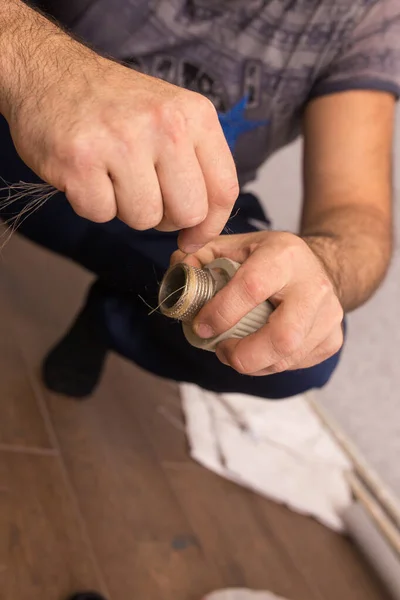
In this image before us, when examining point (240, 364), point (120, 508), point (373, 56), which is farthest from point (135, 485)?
point (373, 56)

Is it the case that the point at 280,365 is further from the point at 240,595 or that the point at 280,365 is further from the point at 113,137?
the point at 240,595

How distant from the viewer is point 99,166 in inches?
12.4

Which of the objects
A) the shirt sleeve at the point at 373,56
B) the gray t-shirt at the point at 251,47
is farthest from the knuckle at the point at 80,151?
the shirt sleeve at the point at 373,56

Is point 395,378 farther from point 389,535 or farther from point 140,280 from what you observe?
point 140,280

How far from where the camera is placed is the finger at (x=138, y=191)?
32 centimetres

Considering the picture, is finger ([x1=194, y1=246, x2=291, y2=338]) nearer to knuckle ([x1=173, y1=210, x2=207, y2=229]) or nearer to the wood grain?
knuckle ([x1=173, y1=210, x2=207, y2=229])

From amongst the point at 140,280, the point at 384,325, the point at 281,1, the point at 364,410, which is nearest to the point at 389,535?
the point at 364,410

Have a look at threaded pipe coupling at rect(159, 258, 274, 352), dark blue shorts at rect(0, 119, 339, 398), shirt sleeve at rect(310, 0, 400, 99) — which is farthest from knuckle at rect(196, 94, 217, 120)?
shirt sleeve at rect(310, 0, 400, 99)

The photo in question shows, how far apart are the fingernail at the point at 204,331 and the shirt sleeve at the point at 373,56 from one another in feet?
1.48

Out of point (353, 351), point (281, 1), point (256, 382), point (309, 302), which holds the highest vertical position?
point (281, 1)

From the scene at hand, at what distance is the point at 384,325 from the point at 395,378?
0.32ft

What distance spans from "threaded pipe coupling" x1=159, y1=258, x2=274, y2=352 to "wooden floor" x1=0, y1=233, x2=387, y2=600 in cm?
34

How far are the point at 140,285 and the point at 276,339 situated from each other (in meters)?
0.23

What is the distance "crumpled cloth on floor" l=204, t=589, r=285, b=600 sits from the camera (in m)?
0.68
